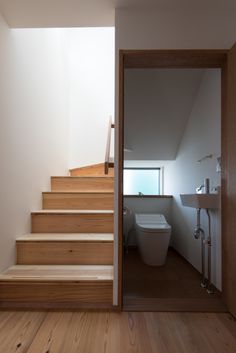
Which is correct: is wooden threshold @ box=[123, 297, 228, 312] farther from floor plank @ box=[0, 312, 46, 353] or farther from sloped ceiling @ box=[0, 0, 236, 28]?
sloped ceiling @ box=[0, 0, 236, 28]

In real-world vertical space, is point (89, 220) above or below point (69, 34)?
below

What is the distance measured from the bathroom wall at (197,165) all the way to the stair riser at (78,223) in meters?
0.96

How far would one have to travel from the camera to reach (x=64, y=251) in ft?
7.07

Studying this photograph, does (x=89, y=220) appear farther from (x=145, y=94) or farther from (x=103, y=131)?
(x=103, y=131)

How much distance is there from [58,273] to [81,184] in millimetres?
1376

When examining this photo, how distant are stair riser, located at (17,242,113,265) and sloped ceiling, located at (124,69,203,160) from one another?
176 cm

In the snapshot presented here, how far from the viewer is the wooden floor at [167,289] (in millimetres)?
1894

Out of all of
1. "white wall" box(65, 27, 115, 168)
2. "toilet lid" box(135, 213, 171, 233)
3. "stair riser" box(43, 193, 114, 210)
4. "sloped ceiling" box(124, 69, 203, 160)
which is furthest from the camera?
"white wall" box(65, 27, 115, 168)

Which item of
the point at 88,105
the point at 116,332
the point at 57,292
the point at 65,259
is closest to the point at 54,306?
the point at 57,292

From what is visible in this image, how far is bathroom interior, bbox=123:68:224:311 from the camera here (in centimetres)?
214

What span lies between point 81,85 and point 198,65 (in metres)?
2.58

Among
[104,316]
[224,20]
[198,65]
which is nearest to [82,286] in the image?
[104,316]

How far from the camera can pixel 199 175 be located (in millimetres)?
2768

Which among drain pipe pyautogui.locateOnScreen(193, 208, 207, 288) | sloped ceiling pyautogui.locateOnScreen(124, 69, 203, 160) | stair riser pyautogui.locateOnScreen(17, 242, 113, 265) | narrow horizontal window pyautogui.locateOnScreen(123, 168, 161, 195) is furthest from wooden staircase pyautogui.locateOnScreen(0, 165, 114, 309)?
narrow horizontal window pyautogui.locateOnScreen(123, 168, 161, 195)
